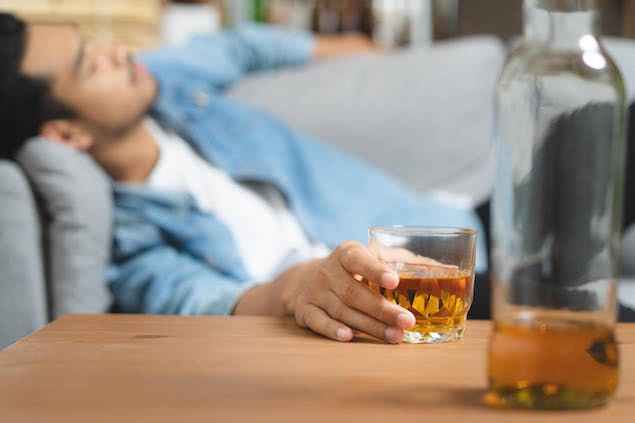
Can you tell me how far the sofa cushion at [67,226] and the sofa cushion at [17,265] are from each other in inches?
2.0

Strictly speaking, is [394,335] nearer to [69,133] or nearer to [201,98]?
[69,133]

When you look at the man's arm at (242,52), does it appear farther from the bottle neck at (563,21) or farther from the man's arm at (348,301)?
the bottle neck at (563,21)

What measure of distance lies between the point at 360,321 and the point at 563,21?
0.99ft

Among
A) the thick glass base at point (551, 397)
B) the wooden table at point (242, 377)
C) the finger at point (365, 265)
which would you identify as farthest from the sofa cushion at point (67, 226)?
the thick glass base at point (551, 397)

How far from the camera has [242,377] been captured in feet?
1.56

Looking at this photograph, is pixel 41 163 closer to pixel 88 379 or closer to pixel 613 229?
pixel 88 379

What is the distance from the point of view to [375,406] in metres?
0.41

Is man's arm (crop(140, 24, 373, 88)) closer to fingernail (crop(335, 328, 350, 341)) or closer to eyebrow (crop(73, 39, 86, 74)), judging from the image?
eyebrow (crop(73, 39, 86, 74))

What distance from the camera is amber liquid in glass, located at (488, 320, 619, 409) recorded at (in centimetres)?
38

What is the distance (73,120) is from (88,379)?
3.20 ft

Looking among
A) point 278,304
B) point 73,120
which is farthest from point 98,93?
point 278,304

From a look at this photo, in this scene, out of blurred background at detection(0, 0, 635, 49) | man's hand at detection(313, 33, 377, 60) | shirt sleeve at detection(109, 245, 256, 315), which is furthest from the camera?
blurred background at detection(0, 0, 635, 49)

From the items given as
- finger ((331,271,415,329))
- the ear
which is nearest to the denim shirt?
the ear

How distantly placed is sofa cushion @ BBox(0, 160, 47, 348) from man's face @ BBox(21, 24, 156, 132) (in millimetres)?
308
